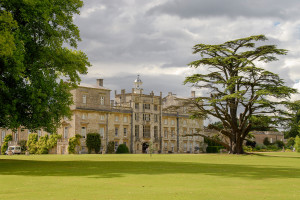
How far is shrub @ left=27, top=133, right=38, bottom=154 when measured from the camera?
64.0 m

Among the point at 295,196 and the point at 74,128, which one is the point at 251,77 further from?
the point at 295,196

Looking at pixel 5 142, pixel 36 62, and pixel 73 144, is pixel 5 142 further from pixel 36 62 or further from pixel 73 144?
pixel 36 62

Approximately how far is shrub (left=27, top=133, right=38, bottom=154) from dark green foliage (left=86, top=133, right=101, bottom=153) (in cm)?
919

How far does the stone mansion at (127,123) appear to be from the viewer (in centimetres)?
6200

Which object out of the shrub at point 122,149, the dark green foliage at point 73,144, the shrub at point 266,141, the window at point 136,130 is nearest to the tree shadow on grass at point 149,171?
the dark green foliage at point 73,144

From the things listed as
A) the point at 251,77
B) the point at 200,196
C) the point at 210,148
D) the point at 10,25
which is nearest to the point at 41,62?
the point at 10,25

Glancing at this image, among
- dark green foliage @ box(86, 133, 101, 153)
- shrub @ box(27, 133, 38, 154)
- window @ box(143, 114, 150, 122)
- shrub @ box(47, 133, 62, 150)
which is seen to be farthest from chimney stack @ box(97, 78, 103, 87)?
shrub @ box(27, 133, 38, 154)

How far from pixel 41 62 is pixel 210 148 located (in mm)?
59966

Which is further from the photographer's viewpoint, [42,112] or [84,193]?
[42,112]

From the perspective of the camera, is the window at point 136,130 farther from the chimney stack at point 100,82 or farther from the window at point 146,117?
the chimney stack at point 100,82

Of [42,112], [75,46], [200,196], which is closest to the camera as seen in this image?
[200,196]

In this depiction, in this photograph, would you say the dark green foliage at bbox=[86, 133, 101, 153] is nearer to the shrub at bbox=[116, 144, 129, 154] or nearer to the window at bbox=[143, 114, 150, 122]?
the shrub at bbox=[116, 144, 129, 154]

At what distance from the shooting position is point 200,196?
959 centimetres

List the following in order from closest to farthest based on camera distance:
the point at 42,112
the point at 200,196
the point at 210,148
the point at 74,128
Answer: the point at 200,196 < the point at 42,112 < the point at 74,128 < the point at 210,148
